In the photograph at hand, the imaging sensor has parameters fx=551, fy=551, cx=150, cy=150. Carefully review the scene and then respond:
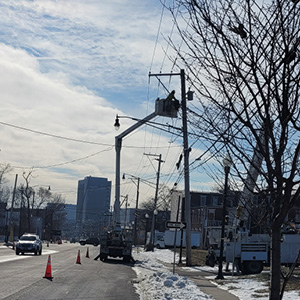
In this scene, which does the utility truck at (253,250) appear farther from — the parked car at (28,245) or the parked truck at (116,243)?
the parked car at (28,245)

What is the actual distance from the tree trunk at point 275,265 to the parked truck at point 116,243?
30.6m

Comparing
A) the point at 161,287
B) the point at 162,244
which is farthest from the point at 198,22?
the point at 162,244

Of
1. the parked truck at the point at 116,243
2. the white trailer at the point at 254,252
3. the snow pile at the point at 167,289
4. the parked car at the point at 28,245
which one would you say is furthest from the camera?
the parked car at the point at 28,245

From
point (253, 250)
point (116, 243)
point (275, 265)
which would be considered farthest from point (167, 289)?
Result: point (116, 243)

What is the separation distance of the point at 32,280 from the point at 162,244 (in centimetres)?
6591

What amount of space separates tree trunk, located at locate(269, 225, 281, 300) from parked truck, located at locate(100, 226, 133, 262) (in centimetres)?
3063

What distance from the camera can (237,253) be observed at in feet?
97.1

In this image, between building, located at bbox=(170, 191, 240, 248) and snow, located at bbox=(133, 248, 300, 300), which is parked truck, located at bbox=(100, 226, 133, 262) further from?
building, located at bbox=(170, 191, 240, 248)

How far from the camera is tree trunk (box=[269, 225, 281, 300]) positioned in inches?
287

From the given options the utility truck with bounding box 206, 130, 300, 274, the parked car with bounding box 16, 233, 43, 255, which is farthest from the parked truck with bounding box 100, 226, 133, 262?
the utility truck with bounding box 206, 130, 300, 274

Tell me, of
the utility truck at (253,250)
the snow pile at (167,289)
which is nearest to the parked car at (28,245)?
the utility truck at (253,250)

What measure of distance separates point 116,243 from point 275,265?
31.1 meters

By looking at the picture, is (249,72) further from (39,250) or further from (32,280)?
(39,250)

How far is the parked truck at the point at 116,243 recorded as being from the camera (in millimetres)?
37681
